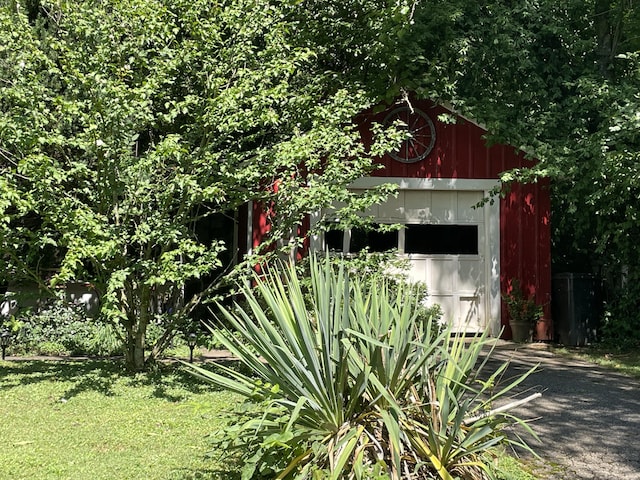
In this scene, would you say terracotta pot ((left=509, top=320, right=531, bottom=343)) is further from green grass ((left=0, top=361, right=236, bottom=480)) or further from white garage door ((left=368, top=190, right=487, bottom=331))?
green grass ((left=0, top=361, right=236, bottom=480))

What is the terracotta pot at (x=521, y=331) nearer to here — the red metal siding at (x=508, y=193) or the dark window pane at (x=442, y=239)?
the red metal siding at (x=508, y=193)

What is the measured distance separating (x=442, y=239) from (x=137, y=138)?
19.3ft

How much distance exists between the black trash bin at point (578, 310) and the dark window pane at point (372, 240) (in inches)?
109

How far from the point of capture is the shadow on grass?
6.76 m

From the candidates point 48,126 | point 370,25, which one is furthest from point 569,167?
point 48,126

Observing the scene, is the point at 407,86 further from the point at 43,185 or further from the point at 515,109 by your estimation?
the point at 43,185

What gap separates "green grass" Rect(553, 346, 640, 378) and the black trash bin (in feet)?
0.99

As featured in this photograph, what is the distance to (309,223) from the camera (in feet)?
35.1

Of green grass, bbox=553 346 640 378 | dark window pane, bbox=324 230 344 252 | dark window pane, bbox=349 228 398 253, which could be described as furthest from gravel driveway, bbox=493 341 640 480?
dark window pane, bbox=324 230 344 252

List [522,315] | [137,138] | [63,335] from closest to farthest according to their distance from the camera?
[137,138]
[63,335]
[522,315]

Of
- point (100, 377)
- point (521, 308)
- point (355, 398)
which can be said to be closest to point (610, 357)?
point (521, 308)

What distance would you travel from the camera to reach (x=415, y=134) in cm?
1144

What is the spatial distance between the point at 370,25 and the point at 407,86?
3.71ft

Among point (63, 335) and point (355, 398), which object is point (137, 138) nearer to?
point (63, 335)
